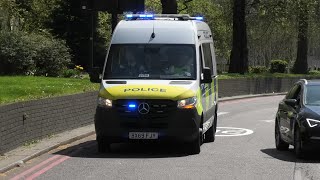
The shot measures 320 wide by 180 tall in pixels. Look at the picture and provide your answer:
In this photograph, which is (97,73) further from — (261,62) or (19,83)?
(261,62)

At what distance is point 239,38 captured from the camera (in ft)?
141

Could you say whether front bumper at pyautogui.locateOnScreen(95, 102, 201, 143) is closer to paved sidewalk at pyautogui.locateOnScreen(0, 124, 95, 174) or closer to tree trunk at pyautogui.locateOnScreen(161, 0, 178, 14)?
paved sidewalk at pyautogui.locateOnScreen(0, 124, 95, 174)

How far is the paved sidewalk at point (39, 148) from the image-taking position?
1089 centimetres

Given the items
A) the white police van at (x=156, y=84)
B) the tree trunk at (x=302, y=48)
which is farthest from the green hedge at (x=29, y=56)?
the tree trunk at (x=302, y=48)

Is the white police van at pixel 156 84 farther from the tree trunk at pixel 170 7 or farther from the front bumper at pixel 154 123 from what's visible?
the tree trunk at pixel 170 7

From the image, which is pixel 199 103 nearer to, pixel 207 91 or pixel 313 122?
pixel 207 91

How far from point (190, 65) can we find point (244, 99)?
23.3m

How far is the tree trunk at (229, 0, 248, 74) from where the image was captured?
42781mm

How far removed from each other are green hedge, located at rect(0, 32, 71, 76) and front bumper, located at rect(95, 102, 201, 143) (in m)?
16.9

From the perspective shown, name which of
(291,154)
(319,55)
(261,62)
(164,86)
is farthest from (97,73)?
(319,55)

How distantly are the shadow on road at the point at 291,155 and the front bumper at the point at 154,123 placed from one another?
5.81ft

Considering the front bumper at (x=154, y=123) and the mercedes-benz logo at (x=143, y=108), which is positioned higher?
the mercedes-benz logo at (x=143, y=108)

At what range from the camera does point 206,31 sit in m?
15.5

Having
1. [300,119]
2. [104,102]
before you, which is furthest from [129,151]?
[300,119]
